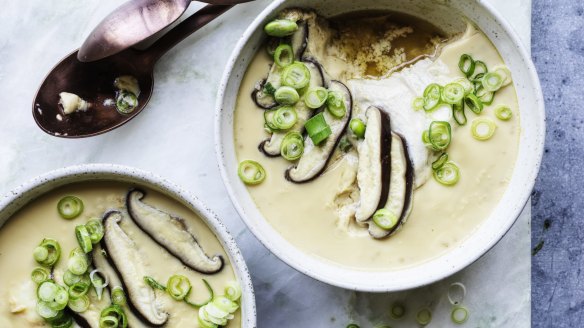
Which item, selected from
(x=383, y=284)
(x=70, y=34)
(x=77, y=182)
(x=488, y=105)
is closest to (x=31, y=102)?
(x=70, y=34)

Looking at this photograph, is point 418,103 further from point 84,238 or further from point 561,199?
point 84,238

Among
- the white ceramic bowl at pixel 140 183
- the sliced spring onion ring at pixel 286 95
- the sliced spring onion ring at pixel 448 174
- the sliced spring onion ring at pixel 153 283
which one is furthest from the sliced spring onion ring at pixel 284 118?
the sliced spring onion ring at pixel 153 283

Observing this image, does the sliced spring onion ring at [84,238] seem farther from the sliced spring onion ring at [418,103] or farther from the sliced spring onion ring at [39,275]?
the sliced spring onion ring at [418,103]

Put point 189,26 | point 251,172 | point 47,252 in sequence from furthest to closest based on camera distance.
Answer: point 189,26
point 251,172
point 47,252

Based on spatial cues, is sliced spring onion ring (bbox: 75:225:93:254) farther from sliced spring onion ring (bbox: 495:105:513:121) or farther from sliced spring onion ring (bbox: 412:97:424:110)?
sliced spring onion ring (bbox: 495:105:513:121)

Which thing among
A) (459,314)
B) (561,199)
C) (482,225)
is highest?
(482,225)

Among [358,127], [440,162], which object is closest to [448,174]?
[440,162]
